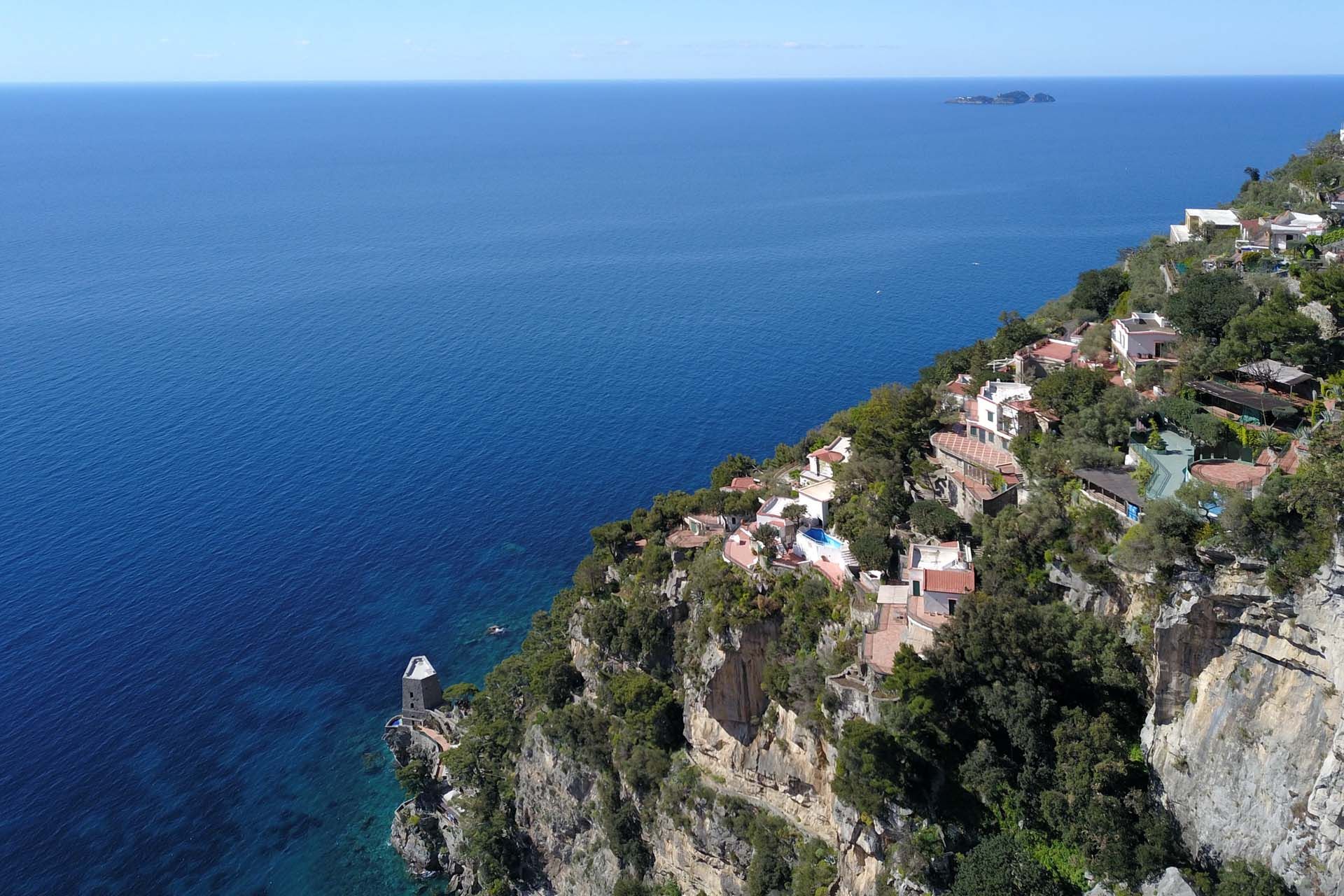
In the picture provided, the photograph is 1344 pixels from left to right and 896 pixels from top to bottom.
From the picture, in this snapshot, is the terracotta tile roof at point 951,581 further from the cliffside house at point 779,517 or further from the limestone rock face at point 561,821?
the limestone rock face at point 561,821

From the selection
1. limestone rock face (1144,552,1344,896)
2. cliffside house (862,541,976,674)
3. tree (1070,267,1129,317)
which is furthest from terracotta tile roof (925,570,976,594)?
tree (1070,267,1129,317)

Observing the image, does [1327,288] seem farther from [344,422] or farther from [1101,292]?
[344,422]

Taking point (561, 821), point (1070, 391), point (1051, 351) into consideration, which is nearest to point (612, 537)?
point (561, 821)

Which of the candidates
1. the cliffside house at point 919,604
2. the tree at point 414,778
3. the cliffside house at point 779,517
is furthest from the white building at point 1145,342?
the tree at point 414,778

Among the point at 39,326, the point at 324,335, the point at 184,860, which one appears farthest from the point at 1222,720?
the point at 39,326

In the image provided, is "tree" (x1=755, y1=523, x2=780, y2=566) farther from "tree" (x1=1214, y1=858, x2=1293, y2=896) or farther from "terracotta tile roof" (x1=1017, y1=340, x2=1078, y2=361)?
"tree" (x1=1214, y1=858, x2=1293, y2=896)

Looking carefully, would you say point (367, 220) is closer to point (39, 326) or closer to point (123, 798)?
point (39, 326)
